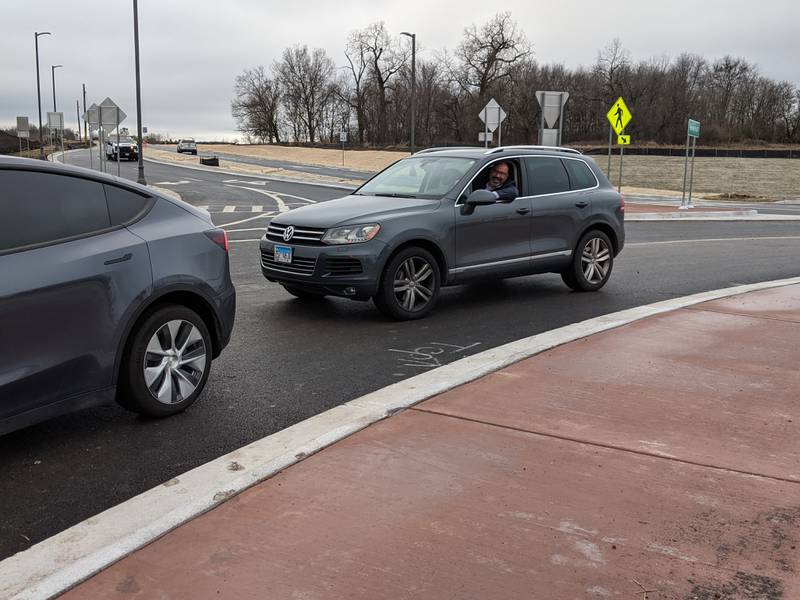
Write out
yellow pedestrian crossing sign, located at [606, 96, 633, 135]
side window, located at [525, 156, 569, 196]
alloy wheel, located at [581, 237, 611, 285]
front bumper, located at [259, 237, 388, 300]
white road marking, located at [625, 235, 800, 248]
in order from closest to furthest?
front bumper, located at [259, 237, 388, 300] < side window, located at [525, 156, 569, 196] < alloy wheel, located at [581, 237, 611, 285] < white road marking, located at [625, 235, 800, 248] < yellow pedestrian crossing sign, located at [606, 96, 633, 135]

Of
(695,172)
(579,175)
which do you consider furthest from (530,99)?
(579,175)

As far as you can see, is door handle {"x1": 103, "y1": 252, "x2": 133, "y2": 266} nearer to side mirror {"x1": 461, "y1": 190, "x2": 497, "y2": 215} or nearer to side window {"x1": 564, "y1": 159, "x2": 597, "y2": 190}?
side mirror {"x1": 461, "y1": 190, "x2": 497, "y2": 215}

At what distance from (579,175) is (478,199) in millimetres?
2128

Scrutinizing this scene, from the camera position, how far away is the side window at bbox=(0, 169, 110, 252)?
13.7 feet

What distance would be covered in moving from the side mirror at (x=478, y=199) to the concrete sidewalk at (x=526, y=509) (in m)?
2.96

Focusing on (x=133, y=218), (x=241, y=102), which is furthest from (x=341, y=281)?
(x=241, y=102)

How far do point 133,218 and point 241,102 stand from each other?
116478 mm

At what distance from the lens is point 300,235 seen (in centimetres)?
802

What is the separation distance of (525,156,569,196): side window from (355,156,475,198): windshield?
2.80 feet

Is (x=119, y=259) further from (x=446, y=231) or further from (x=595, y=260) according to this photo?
(x=595, y=260)

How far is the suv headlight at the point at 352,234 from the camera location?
305 inches

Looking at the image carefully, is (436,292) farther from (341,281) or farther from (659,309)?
(659,309)

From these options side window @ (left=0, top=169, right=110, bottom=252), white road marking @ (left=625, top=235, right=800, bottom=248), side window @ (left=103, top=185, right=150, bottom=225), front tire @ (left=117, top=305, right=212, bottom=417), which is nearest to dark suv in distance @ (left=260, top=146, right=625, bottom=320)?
front tire @ (left=117, top=305, right=212, bottom=417)

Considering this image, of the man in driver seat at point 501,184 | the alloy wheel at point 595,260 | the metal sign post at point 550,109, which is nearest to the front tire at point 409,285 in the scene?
the man in driver seat at point 501,184
